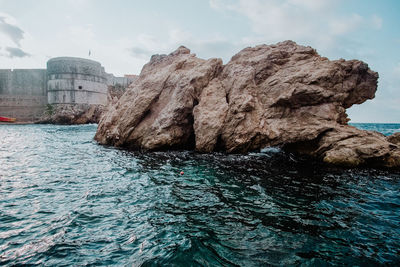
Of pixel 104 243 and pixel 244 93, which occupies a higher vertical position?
pixel 244 93

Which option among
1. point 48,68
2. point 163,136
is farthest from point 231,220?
point 48,68

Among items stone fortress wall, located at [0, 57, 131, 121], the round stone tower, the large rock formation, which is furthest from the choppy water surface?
stone fortress wall, located at [0, 57, 131, 121]

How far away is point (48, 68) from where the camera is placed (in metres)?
47.2

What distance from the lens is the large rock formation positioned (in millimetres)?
11398

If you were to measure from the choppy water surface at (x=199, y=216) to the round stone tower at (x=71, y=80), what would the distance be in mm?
42885

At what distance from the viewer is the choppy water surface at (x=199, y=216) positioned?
A: 3.90 meters

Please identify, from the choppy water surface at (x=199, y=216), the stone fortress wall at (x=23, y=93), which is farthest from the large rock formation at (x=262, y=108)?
the stone fortress wall at (x=23, y=93)

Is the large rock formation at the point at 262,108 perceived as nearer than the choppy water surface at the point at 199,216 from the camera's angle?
No

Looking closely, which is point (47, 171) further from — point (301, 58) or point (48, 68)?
point (48, 68)

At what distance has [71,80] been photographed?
46031 millimetres

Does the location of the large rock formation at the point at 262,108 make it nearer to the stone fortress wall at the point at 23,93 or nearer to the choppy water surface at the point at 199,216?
the choppy water surface at the point at 199,216

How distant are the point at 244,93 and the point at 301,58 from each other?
482 cm

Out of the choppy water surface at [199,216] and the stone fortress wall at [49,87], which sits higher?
the stone fortress wall at [49,87]

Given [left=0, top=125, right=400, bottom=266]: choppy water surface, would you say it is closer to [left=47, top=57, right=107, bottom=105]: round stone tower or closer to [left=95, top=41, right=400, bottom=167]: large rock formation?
[left=95, top=41, right=400, bottom=167]: large rock formation
